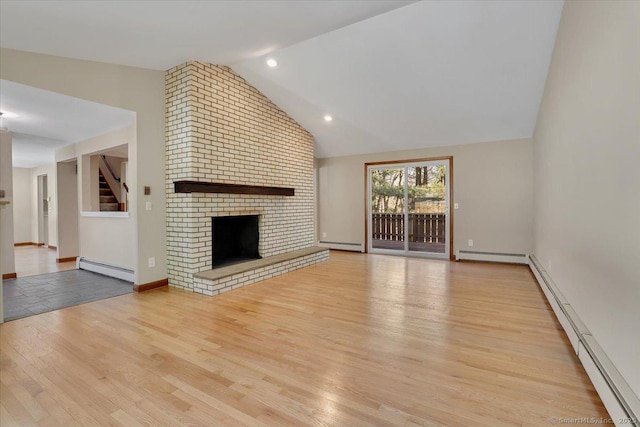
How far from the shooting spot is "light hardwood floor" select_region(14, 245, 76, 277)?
4.89 meters

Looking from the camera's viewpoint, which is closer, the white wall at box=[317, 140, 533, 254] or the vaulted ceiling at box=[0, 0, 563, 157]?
the vaulted ceiling at box=[0, 0, 563, 157]

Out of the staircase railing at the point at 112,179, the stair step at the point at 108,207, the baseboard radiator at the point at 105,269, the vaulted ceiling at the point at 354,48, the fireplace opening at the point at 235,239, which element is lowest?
the baseboard radiator at the point at 105,269

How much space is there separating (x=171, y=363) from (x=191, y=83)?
3.28 meters

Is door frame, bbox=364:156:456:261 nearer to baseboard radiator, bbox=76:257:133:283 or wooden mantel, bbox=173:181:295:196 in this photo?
wooden mantel, bbox=173:181:295:196

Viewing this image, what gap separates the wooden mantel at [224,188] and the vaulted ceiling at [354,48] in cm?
153

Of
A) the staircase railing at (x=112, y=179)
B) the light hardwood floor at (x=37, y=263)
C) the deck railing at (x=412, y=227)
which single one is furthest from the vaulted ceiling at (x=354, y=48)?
the staircase railing at (x=112, y=179)

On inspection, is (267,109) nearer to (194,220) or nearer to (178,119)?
(178,119)

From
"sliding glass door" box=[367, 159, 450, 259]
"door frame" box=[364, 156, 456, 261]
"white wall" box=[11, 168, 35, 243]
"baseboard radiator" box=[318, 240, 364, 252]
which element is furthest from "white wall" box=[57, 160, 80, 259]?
"sliding glass door" box=[367, 159, 450, 259]

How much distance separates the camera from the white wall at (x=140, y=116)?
10.3 feet

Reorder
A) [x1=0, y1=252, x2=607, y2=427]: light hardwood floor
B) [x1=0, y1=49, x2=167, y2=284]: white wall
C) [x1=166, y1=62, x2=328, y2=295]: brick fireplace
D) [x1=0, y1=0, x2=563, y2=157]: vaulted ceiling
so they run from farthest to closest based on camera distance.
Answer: [x1=166, y1=62, x2=328, y2=295]: brick fireplace < [x1=0, y1=49, x2=167, y2=284]: white wall < [x1=0, y1=0, x2=563, y2=157]: vaulted ceiling < [x1=0, y1=252, x2=607, y2=427]: light hardwood floor

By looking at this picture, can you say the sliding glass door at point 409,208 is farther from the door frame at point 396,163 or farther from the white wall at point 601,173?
the white wall at point 601,173

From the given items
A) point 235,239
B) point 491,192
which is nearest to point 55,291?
point 235,239

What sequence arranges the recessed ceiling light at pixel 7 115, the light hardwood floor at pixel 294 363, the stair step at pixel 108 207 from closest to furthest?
the light hardwood floor at pixel 294 363, the recessed ceiling light at pixel 7 115, the stair step at pixel 108 207

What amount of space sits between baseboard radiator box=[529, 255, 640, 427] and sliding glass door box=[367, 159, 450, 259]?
3.53m
